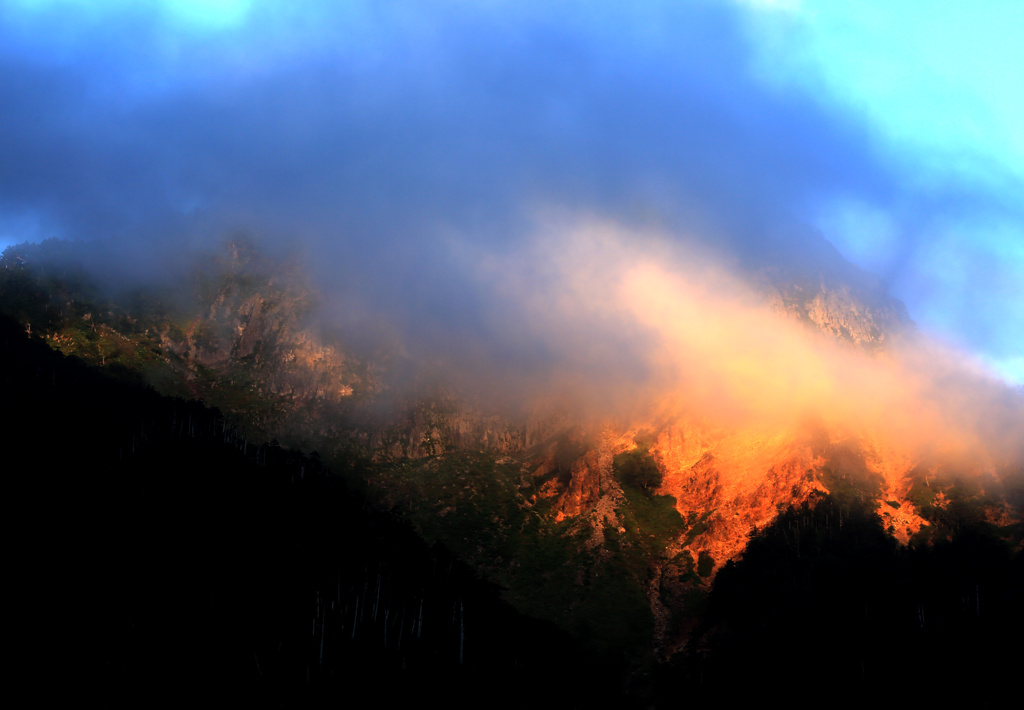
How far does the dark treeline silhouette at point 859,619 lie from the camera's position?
391 feet

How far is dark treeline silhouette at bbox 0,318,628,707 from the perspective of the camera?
10838 centimetres

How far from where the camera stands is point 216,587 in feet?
423

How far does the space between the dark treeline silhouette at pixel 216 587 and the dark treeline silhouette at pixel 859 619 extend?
31538 mm

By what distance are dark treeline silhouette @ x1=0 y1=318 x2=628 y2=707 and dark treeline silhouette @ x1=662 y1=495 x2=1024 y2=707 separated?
103 feet

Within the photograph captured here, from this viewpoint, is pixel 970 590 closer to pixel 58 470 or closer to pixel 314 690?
pixel 314 690

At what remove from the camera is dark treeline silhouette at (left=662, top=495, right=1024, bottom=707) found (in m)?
119

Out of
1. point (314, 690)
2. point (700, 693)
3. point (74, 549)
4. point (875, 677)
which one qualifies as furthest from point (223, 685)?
point (875, 677)

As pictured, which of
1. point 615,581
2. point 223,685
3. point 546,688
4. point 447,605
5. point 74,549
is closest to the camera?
point 223,685

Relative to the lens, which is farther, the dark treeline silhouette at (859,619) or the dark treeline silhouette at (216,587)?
the dark treeline silhouette at (859,619)

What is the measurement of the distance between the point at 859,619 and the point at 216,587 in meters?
137

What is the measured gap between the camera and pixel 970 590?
138500 mm

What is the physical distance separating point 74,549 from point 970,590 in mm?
186384

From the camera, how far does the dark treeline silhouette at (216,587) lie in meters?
108

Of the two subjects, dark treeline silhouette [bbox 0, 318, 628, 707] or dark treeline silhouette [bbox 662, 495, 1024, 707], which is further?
dark treeline silhouette [bbox 662, 495, 1024, 707]
